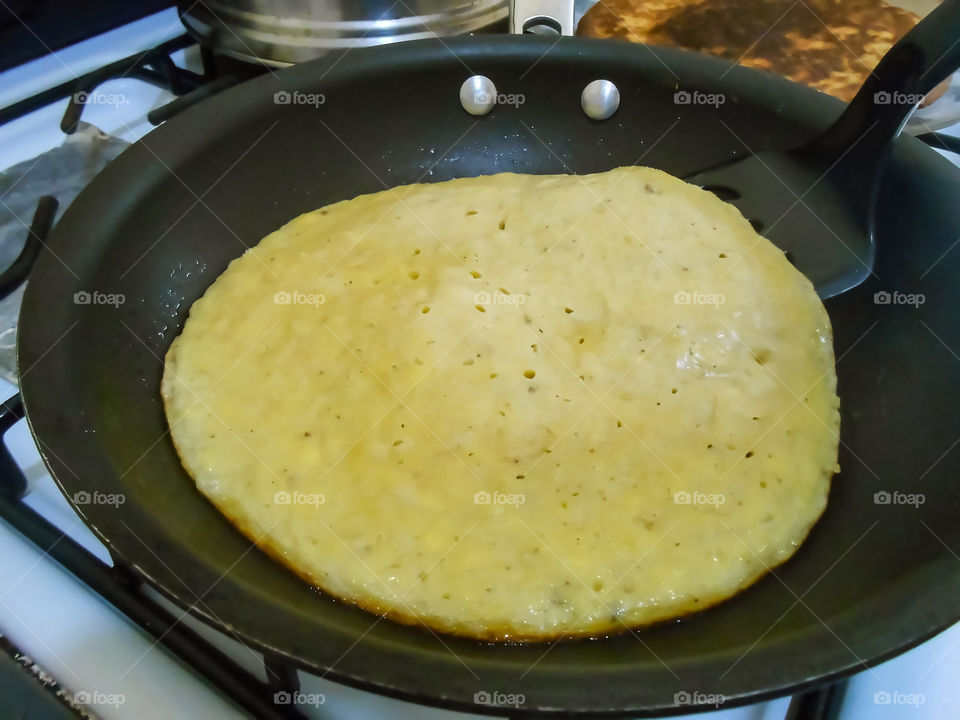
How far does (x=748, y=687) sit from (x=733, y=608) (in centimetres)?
18

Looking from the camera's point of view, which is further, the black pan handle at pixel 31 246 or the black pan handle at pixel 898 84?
the black pan handle at pixel 31 246

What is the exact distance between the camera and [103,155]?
113 centimetres

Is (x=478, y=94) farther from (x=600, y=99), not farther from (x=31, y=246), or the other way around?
(x=31, y=246)

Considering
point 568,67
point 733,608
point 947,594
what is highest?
point 568,67

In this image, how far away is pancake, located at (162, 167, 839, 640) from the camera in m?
0.62

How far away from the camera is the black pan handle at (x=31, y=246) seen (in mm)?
923

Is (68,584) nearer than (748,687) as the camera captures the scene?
No

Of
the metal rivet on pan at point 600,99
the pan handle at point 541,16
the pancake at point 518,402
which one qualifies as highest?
the pan handle at point 541,16

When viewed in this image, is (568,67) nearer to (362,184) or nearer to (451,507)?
(362,184)

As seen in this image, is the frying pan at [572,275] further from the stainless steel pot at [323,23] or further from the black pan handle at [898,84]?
the stainless steel pot at [323,23]

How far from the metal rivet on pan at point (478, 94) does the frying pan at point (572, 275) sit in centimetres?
2

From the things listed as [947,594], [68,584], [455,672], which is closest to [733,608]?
[947,594]

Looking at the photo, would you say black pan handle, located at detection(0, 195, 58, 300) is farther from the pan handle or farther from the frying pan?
the pan handle

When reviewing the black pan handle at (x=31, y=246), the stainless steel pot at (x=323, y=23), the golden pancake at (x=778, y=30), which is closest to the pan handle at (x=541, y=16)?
the stainless steel pot at (x=323, y=23)
